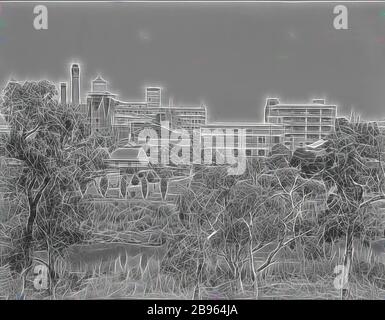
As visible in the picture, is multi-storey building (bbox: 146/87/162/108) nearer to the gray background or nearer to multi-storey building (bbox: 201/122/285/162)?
the gray background

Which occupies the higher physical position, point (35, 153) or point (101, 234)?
point (35, 153)

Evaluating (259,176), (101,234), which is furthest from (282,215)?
(101,234)

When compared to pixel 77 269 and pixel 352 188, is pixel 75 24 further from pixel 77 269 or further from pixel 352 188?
pixel 352 188

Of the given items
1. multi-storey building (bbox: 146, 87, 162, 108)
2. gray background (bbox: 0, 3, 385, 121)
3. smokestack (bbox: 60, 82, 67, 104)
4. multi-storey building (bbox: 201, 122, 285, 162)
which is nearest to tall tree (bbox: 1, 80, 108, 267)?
smokestack (bbox: 60, 82, 67, 104)

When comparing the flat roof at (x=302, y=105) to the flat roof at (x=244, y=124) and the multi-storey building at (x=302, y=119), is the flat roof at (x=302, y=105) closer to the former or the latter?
the multi-storey building at (x=302, y=119)
